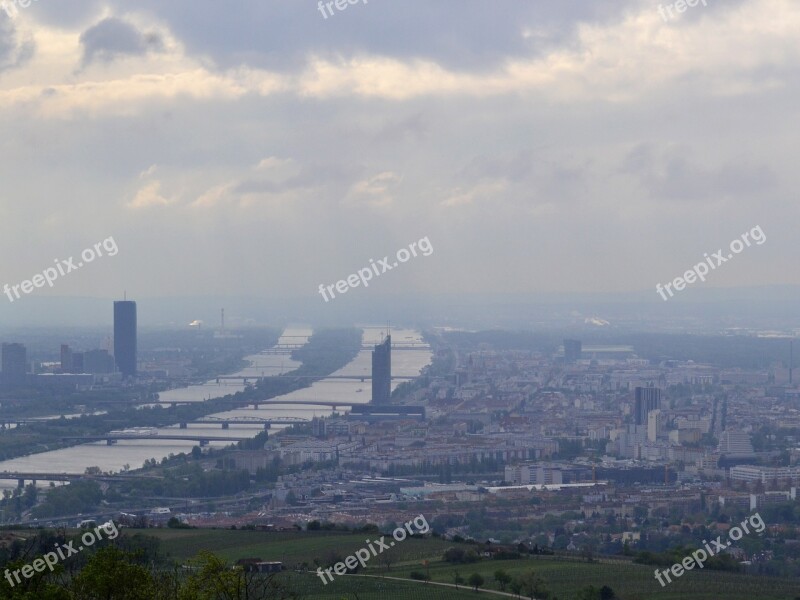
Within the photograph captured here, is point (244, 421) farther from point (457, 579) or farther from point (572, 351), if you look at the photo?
→ point (457, 579)

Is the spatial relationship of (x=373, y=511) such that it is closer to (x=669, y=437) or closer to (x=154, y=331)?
(x=669, y=437)

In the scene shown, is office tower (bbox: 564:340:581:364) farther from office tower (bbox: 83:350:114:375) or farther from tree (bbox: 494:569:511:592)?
tree (bbox: 494:569:511:592)

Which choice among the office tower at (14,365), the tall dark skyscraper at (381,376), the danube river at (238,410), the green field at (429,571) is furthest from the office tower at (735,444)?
the office tower at (14,365)

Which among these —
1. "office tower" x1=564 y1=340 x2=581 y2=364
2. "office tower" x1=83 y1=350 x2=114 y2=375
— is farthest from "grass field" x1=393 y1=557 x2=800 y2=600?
"office tower" x1=564 y1=340 x2=581 y2=364

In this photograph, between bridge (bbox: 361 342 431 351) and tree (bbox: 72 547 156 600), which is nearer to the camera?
tree (bbox: 72 547 156 600)

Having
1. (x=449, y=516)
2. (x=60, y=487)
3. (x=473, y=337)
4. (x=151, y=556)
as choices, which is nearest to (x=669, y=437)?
(x=449, y=516)

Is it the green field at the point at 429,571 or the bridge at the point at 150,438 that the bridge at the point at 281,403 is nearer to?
the bridge at the point at 150,438

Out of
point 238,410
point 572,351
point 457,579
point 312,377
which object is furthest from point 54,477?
point 572,351
